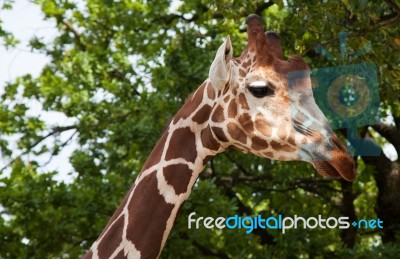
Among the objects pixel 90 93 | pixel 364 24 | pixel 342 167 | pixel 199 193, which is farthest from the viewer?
pixel 90 93

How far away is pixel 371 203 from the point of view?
45.4ft

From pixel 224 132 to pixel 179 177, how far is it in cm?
39

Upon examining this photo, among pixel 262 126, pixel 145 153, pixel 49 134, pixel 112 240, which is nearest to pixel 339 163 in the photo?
pixel 262 126

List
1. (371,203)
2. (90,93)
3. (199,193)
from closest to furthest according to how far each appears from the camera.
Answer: (199,193)
(90,93)
(371,203)

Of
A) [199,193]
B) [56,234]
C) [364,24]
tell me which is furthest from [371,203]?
[364,24]

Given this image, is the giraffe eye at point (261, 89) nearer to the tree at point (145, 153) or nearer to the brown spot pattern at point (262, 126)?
the brown spot pattern at point (262, 126)

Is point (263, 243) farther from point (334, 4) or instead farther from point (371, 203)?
point (334, 4)

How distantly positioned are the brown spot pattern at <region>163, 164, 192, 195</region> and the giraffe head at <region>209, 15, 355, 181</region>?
0.28 meters

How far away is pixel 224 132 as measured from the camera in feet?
17.9

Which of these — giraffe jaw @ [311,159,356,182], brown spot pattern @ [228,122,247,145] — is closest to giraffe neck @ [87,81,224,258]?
brown spot pattern @ [228,122,247,145]

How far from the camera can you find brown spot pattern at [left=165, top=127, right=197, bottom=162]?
5559 millimetres

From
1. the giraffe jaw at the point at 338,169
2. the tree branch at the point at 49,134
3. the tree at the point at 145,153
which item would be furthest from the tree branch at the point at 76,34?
the giraffe jaw at the point at 338,169

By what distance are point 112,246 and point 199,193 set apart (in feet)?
16.5

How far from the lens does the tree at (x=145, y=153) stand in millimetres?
10844
